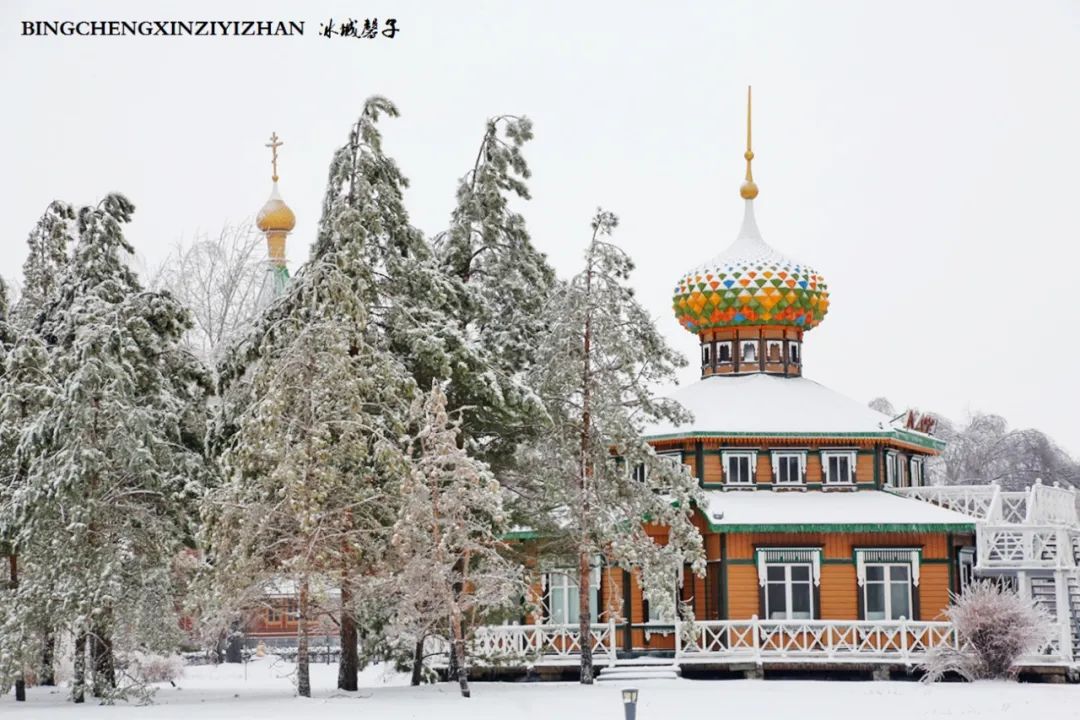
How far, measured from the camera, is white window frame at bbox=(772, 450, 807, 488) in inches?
1818

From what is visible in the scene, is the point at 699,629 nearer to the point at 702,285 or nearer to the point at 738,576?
the point at 738,576

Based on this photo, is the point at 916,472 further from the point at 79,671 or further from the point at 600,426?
the point at 79,671

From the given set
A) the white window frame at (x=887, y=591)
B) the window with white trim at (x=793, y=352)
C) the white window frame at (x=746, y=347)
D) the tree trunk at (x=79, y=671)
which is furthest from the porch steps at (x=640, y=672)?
the window with white trim at (x=793, y=352)

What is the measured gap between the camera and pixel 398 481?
3541 cm

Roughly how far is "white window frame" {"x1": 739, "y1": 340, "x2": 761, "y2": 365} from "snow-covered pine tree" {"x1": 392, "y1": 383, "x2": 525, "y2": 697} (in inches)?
615

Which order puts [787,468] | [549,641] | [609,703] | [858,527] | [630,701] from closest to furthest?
[630,701]
[609,703]
[858,527]
[549,641]
[787,468]

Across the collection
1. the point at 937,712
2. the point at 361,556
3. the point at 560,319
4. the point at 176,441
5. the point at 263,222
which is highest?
the point at 263,222

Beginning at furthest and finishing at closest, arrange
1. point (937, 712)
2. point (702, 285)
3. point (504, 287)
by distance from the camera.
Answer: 1. point (702, 285)
2. point (504, 287)
3. point (937, 712)

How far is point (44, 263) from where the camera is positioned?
41.4 m

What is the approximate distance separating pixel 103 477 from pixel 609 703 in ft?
35.1

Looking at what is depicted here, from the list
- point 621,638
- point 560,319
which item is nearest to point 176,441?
point 560,319

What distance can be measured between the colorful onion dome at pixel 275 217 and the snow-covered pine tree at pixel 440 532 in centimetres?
3337

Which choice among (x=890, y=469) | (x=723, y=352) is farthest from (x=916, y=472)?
(x=723, y=352)

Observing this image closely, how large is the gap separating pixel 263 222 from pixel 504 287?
28496 millimetres
